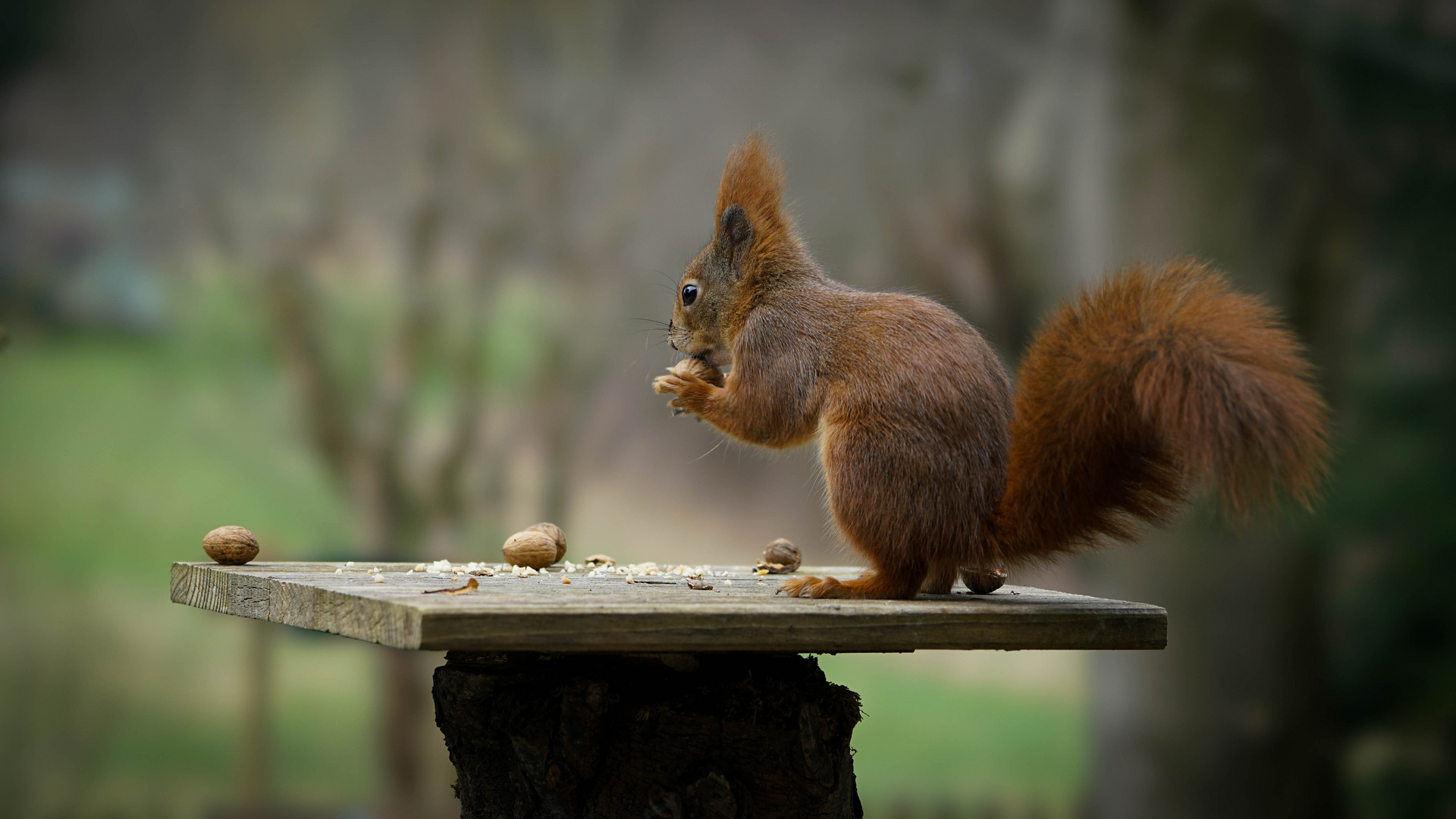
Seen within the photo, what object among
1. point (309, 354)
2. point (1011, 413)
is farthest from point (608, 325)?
point (1011, 413)

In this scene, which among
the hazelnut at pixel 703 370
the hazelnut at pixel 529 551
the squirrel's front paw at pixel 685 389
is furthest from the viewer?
the hazelnut at pixel 529 551

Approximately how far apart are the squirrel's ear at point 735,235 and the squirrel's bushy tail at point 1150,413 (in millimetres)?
440

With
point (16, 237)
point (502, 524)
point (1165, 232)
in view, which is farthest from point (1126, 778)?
point (16, 237)

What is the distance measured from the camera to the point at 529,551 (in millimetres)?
1933

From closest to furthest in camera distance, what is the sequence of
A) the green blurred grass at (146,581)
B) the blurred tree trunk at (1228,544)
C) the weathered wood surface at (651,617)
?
the weathered wood surface at (651,617), the green blurred grass at (146,581), the blurred tree trunk at (1228,544)

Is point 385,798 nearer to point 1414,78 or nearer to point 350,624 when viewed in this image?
point 350,624

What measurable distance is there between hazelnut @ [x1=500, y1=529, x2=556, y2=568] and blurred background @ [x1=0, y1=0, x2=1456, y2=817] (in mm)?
1480

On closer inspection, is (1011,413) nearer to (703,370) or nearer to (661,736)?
(703,370)

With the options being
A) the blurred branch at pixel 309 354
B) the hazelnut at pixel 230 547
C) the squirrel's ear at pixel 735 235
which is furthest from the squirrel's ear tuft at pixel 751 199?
the blurred branch at pixel 309 354

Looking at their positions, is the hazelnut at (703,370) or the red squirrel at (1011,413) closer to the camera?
the red squirrel at (1011,413)

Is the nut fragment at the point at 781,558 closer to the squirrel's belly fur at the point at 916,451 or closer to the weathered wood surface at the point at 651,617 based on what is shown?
the weathered wood surface at the point at 651,617

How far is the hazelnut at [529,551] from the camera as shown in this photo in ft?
6.35

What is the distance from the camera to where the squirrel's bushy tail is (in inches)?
50.5

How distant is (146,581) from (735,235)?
89.6 inches
